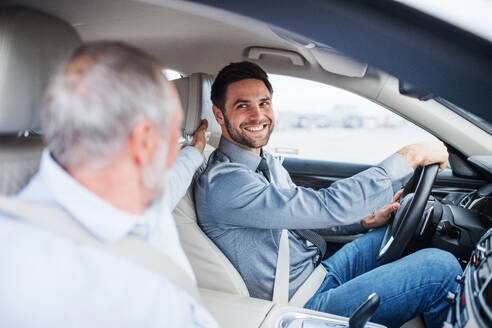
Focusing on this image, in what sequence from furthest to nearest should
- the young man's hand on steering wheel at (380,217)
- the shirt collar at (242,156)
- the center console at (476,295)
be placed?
1. the young man's hand on steering wheel at (380,217)
2. the shirt collar at (242,156)
3. the center console at (476,295)

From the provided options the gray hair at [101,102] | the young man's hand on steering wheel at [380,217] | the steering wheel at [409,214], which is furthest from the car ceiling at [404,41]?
the young man's hand on steering wheel at [380,217]

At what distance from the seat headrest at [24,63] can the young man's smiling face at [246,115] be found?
30.7 inches

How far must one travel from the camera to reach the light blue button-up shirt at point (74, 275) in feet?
2.01

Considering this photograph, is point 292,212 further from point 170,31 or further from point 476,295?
point 170,31

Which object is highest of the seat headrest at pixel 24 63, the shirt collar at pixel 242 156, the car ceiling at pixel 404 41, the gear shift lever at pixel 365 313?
the car ceiling at pixel 404 41

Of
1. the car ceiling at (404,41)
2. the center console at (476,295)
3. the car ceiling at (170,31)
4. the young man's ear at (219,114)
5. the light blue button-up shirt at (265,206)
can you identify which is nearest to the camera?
the car ceiling at (404,41)

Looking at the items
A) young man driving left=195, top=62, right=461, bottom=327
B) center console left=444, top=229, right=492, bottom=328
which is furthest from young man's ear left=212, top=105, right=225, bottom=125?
center console left=444, top=229, right=492, bottom=328

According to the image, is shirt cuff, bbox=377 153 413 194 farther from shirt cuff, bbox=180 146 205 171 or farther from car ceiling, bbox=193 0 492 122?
car ceiling, bbox=193 0 492 122

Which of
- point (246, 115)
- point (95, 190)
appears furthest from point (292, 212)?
point (95, 190)

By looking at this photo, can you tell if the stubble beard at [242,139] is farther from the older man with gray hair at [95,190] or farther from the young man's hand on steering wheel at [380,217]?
the older man with gray hair at [95,190]

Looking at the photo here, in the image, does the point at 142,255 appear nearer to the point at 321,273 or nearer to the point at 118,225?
the point at 118,225

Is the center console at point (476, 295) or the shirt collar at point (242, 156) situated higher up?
the center console at point (476, 295)

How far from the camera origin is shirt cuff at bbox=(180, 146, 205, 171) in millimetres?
1458

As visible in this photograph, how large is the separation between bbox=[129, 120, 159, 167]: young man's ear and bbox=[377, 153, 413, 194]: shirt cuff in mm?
949
